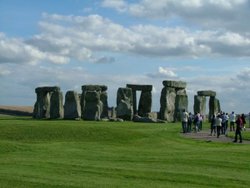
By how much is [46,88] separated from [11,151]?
3462 cm

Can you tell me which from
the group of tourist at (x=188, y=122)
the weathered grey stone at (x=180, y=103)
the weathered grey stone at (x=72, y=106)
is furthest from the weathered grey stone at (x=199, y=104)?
the group of tourist at (x=188, y=122)

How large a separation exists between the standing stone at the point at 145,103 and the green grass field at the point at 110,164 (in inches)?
1075

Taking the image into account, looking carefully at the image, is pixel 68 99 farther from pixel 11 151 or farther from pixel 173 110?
pixel 11 151

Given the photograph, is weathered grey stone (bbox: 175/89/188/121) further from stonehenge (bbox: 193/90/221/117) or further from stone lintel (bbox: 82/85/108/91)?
stone lintel (bbox: 82/85/108/91)

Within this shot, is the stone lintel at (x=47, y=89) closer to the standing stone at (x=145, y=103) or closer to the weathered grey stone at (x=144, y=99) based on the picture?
the weathered grey stone at (x=144, y=99)

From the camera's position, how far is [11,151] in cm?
2330

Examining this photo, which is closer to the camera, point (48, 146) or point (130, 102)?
point (48, 146)

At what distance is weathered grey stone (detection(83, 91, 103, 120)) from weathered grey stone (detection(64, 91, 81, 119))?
1.25 meters

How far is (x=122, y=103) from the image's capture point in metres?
55.8

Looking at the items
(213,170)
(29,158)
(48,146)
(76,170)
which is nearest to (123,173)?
(76,170)

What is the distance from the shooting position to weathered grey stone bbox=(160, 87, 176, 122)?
5603 cm

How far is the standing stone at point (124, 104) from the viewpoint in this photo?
55625 mm

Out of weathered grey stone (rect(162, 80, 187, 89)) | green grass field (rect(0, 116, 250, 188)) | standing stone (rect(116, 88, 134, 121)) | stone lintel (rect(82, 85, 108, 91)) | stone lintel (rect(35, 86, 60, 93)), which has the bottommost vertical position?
green grass field (rect(0, 116, 250, 188))

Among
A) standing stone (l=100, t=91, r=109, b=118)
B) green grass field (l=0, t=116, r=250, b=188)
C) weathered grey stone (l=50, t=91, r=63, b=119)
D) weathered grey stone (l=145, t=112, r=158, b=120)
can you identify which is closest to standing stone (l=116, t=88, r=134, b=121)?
standing stone (l=100, t=91, r=109, b=118)
